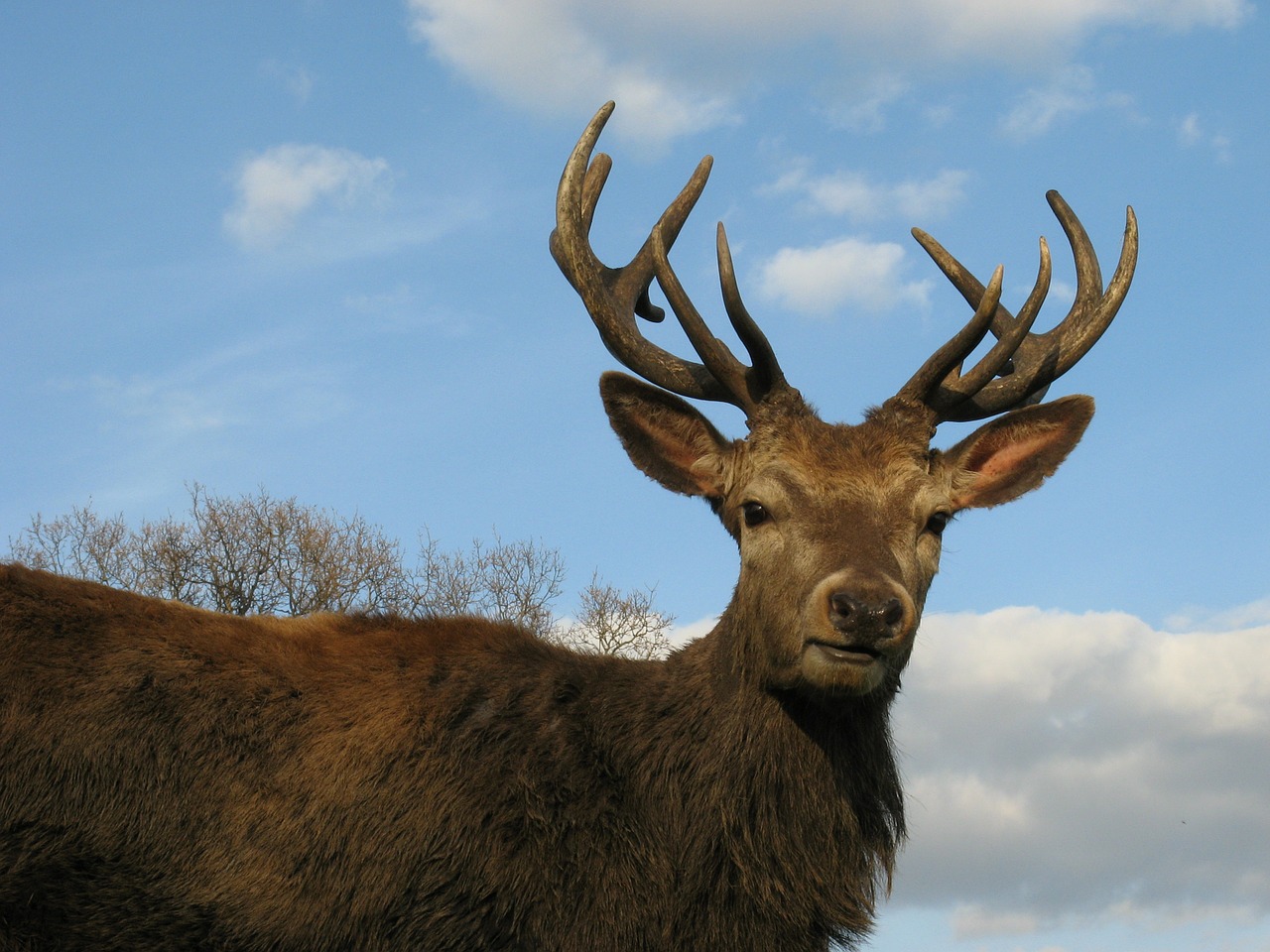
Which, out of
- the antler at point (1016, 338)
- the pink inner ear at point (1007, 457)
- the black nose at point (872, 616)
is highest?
the antler at point (1016, 338)

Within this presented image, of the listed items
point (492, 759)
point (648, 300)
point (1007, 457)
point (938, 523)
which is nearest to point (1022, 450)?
point (1007, 457)

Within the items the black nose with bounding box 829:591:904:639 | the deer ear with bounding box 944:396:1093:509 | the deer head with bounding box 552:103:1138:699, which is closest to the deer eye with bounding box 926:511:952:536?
the deer head with bounding box 552:103:1138:699

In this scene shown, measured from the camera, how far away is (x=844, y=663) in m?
5.73

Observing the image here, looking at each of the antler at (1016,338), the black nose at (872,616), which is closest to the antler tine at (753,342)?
the antler at (1016,338)

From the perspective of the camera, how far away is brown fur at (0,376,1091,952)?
5.81 m

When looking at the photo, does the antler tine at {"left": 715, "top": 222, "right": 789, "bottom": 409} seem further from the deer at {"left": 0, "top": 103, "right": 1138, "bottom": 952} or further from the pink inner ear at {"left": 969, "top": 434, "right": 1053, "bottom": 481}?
the pink inner ear at {"left": 969, "top": 434, "right": 1053, "bottom": 481}

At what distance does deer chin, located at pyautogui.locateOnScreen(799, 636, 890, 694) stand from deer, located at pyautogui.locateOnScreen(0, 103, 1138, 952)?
1 cm

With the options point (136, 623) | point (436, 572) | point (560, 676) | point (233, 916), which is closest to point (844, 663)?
point (560, 676)

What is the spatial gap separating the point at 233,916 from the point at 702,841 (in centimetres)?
209

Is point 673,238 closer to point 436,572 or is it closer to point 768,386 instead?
point 768,386

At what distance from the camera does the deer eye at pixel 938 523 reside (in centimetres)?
660

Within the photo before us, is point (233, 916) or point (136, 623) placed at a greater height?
point (136, 623)

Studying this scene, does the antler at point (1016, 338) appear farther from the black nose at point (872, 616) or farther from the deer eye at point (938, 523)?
the black nose at point (872, 616)

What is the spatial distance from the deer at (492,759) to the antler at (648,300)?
9cm
